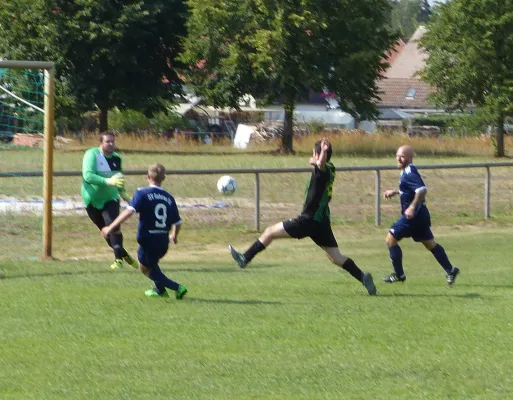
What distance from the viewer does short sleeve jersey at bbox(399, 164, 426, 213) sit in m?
12.0

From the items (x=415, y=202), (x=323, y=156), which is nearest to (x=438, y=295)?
(x=415, y=202)

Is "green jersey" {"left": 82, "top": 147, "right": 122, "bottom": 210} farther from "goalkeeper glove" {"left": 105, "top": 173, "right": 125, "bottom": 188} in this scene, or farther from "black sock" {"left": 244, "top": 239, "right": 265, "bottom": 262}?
"black sock" {"left": 244, "top": 239, "right": 265, "bottom": 262}

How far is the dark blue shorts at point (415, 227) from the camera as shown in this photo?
12.3 meters

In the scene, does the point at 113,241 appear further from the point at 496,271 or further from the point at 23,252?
the point at 496,271

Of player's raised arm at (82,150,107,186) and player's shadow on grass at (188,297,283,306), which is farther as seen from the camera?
player's raised arm at (82,150,107,186)

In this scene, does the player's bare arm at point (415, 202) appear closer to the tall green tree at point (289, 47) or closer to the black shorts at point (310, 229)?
the black shorts at point (310, 229)

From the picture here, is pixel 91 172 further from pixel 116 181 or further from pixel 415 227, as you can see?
pixel 415 227

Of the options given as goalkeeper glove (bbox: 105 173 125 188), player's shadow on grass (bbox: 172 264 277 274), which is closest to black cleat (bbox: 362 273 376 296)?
player's shadow on grass (bbox: 172 264 277 274)

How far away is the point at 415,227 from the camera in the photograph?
1231 centimetres

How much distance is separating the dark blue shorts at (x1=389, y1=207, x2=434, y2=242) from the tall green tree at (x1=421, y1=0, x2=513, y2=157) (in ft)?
129

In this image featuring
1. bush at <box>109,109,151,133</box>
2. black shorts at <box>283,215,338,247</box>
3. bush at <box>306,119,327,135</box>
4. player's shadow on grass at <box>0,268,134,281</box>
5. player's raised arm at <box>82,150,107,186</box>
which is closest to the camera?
black shorts at <box>283,215,338,247</box>

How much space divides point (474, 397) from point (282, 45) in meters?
46.4

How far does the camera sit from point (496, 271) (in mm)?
13945

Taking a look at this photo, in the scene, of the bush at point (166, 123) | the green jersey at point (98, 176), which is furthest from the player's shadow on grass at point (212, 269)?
the bush at point (166, 123)
